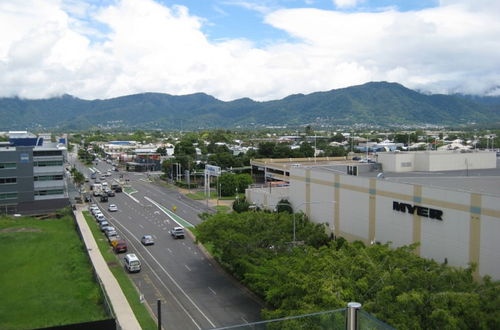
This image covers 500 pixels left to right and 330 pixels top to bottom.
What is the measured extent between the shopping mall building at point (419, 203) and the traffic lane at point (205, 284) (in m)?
12.8

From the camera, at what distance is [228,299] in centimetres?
3616

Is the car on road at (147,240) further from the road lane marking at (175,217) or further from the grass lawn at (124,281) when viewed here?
the road lane marking at (175,217)

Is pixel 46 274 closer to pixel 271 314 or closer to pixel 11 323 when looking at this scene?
pixel 11 323

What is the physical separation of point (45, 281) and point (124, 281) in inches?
251

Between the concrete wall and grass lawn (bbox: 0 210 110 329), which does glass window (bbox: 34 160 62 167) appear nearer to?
grass lawn (bbox: 0 210 110 329)

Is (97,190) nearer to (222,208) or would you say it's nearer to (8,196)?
(8,196)

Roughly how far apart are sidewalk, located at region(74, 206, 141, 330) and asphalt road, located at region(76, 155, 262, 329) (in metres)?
1.86

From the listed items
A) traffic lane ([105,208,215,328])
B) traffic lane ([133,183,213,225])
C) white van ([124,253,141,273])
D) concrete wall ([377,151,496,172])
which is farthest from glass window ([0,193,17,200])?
concrete wall ([377,151,496,172])

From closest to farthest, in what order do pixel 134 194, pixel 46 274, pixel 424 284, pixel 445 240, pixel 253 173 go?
pixel 424 284
pixel 445 240
pixel 46 274
pixel 134 194
pixel 253 173

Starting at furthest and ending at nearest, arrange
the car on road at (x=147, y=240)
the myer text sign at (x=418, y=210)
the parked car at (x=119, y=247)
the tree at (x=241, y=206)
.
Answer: the tree at (x=241, y=206)
the car on road at (x=147, y=240)
the parked car at (x=119, y=247)
the myer text sign at (x=418, y=210)

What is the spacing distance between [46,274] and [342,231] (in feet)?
91.0

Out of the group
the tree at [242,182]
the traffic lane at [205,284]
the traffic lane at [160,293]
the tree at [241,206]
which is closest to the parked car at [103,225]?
the traffic lane at [160,293]

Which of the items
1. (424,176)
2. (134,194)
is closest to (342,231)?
(424,176)

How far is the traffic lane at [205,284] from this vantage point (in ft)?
109
